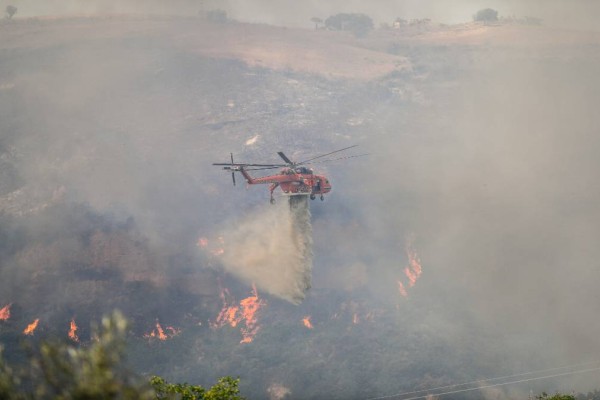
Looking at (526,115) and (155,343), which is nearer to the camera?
(155,343)

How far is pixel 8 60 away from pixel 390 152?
9180cm

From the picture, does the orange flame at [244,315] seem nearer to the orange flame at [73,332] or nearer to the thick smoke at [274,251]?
the thick smoke at [274,251]

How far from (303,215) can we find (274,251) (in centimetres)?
1061

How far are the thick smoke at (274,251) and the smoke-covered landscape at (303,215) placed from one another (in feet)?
1.17

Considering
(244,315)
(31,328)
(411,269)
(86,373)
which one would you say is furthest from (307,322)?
(86,373)

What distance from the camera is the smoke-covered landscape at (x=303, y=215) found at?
72.3 meters

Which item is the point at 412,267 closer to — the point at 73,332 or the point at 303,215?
the point at 303,215

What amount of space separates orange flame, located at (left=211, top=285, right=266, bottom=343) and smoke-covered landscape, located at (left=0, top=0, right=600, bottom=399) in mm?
230

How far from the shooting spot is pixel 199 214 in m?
89.6

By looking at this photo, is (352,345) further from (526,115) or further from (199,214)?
(526,115)

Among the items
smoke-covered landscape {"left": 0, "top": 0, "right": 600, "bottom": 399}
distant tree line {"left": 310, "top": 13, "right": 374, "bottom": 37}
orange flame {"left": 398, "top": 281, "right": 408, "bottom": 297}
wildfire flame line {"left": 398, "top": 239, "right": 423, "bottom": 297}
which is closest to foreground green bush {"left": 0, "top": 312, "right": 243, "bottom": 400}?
smoke-covered landscape {"left": 0, "top": 0, "right": 600, "bottom": 399}

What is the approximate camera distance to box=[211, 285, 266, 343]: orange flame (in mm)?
74875

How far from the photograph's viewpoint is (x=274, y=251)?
263 ft

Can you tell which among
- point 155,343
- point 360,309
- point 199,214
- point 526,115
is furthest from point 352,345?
point 526,115
